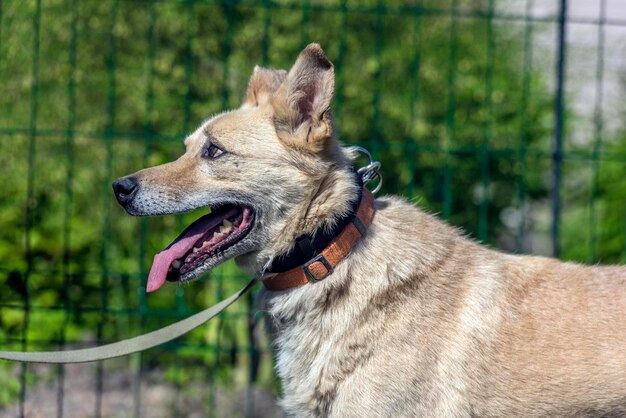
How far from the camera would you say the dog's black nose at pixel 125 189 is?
364 centimetres

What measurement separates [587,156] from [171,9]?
3117mm

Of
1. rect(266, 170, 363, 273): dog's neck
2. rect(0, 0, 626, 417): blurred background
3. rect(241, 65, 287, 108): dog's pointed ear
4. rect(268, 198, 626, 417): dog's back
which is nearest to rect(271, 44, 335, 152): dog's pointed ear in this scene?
rect(266, 170, 363, 273): dog's neck

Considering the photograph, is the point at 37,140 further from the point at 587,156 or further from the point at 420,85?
the point at 587,156

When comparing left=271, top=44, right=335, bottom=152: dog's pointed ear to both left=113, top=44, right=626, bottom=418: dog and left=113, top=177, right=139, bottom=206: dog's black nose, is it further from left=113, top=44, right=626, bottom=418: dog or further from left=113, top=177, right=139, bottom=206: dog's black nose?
left=113, top=177, right=139, bottom=206: dog's black nose

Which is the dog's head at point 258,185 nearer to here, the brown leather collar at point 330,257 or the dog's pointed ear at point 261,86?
the brown leather collar at point 330,257

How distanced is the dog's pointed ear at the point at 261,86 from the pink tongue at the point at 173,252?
672 millimetres

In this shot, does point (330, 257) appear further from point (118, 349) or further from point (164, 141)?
point (164, 141)

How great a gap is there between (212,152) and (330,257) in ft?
2.20

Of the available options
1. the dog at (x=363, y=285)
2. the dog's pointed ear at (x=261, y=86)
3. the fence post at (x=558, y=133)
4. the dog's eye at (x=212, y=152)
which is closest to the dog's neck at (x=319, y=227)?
the dog at (x=363, y=285)

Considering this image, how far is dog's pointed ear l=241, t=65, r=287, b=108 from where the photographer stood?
13.5 ft

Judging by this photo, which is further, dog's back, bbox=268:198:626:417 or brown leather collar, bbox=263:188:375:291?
brown leather collar, bbox=263:188:375:291

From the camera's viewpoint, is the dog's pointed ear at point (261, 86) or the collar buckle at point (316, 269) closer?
the collar buckle at point (316, 269)

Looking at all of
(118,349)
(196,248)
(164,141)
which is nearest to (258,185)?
(196,248)

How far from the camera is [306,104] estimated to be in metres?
3.73
